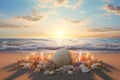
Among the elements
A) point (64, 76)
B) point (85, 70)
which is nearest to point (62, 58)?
point (85, 70)

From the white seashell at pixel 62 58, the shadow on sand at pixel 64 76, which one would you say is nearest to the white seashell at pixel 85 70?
the shadow on sand at pixel 64 76

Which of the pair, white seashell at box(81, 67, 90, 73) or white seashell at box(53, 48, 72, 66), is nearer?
white seashell at box(81, 67, 90, 73)

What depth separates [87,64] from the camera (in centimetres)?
1455

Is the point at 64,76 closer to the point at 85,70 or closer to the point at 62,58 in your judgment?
the point at 85,70

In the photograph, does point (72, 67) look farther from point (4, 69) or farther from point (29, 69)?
point (4, 69)

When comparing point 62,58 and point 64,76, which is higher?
point 62,58

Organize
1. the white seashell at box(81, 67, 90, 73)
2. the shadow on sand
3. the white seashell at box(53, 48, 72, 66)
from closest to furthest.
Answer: the shadow on sand
the white seashell at box(81, 67, 90, 73)
the white seashell at box(53, 48, 72, 66)

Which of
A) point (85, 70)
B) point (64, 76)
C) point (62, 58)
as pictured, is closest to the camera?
point (64, 76)

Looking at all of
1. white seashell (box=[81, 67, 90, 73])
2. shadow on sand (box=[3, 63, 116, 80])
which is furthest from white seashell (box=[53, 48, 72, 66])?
shadow on sand (box=[3, 63, 116, 80])

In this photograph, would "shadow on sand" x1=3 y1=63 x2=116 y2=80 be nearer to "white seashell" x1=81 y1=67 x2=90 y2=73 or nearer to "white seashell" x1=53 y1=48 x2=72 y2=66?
"white seashell" x1=81 y1=67 x2=90 y2=73

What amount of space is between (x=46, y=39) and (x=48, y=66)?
36.0 metres

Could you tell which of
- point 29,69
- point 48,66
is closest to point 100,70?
point 48,66

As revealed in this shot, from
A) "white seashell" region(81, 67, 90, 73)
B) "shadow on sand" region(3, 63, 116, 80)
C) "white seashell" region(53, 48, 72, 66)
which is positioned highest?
"white seashell" region(53, 48, 72, 66)

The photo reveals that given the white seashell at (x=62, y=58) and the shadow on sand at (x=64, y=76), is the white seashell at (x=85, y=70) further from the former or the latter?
the white seashell at (x=62, y=58)
